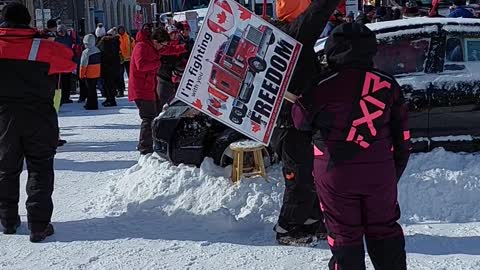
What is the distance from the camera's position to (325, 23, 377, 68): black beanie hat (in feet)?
11.8

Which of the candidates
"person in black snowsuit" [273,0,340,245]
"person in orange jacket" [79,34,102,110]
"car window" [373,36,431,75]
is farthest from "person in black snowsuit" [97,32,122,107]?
"person in black snowsuit" [273,0,340,245]

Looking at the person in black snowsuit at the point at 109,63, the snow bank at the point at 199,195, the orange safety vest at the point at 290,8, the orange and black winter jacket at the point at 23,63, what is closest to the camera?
the orange safety vest at the point at 290,8

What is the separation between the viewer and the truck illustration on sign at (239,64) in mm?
4691

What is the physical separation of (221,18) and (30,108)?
6.02 ft

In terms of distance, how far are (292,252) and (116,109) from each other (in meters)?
10.5

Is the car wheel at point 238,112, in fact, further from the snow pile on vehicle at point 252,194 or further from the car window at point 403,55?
the car window at point 403,55

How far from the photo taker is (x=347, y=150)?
3607mm

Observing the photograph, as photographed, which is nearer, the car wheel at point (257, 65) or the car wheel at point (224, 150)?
the car wheel at point (257, 65)

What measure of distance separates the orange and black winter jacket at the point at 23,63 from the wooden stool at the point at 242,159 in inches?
71.8

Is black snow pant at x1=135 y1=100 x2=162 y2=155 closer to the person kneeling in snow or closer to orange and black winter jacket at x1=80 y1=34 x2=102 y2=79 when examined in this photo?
the person kneeling in snow

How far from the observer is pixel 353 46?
3590mm

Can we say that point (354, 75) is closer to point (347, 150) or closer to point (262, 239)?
point (347, 150)

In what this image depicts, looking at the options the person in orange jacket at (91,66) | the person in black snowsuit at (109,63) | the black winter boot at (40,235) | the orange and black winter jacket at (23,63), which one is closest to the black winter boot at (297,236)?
the black winter boot at (40,235)

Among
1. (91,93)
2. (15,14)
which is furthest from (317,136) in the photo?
(91,93)
